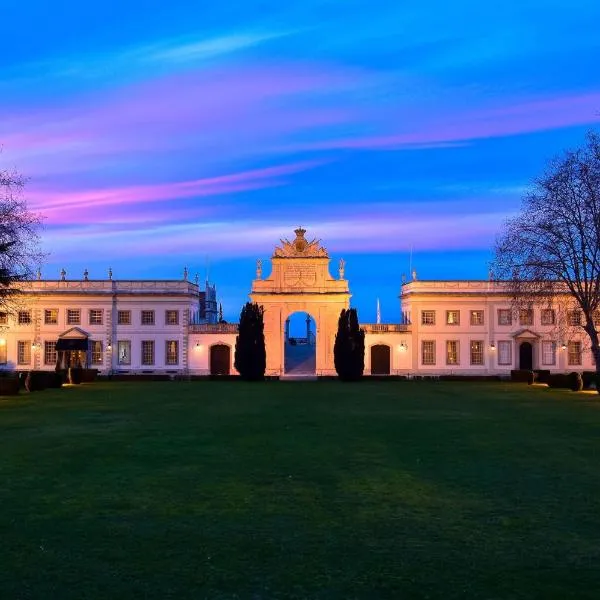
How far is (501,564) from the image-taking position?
830 cm

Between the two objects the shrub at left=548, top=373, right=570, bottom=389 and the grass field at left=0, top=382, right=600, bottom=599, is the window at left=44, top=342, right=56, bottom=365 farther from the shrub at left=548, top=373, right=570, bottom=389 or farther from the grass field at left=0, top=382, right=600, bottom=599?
the grass field at left=0, top=382, right=600, bottom=599

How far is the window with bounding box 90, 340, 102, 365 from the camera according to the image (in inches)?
2578

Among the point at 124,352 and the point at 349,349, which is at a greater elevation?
the point at 124,352

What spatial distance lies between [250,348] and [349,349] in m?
7.20

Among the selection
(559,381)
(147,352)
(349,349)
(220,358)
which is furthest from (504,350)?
(147,352)

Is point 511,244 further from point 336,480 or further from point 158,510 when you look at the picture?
point 158,510

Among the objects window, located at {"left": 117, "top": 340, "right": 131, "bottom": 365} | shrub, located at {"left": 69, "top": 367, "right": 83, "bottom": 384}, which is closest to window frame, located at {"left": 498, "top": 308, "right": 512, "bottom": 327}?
window, located at {"left": 117, "top": 340, "right": 131, "bottom": 365}

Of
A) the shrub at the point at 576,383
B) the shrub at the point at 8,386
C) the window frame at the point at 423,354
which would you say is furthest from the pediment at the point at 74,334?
the shrub at the point at 576,383

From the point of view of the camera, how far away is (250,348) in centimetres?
5516

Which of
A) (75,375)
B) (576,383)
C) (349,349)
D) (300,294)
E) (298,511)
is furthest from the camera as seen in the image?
(300,294)

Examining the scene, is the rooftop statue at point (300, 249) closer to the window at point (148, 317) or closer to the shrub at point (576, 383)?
the window at point (148, 317)

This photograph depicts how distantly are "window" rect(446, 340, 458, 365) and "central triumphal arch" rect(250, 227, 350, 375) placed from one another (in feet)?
32.4

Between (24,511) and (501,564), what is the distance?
259 inches

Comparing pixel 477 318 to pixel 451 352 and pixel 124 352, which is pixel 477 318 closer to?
pixel 451 352
